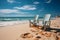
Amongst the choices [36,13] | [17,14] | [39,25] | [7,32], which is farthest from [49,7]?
[7,32]

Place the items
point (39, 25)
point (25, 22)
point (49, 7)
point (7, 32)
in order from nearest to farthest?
point (7, 32) → point (39, 25) → point (49, 7) → point (25, 22)

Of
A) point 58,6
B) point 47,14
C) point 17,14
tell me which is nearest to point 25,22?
point 17,14

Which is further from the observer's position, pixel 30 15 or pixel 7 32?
pixel 30 15

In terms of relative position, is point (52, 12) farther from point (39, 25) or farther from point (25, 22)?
point (25, 22)

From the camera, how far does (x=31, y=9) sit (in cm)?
294

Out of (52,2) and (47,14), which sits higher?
(52,2)

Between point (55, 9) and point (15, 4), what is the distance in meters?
1.05

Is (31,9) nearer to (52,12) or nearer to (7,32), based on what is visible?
(52,12)

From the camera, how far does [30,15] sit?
291 cm

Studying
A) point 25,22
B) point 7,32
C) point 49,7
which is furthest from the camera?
point 25,22

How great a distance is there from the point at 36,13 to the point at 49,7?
375 millimetres

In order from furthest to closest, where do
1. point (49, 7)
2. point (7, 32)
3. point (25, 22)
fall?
point (25, 22) → point (49, 7) → point (7, 32)

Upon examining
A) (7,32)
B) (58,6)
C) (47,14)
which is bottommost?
(7,32)

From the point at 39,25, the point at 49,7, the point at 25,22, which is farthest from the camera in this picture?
the point at 25,22
